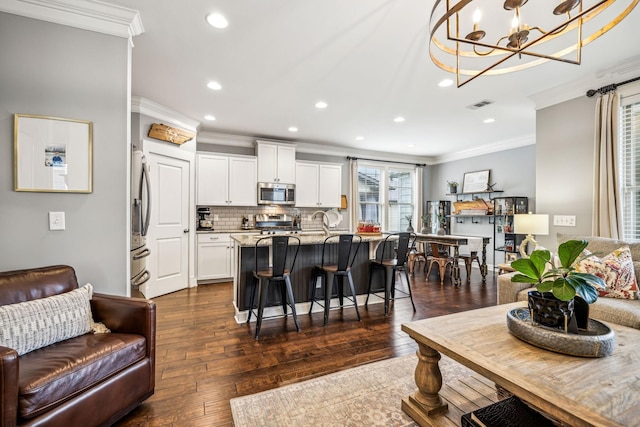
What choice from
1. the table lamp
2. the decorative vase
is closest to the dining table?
the table lamp

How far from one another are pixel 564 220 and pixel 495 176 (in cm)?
312

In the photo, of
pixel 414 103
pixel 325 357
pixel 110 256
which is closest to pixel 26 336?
pixel 110 256

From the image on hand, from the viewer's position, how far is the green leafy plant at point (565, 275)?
4.40 ft

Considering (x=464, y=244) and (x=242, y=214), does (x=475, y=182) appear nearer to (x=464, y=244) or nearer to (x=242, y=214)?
(x=464, y=244)

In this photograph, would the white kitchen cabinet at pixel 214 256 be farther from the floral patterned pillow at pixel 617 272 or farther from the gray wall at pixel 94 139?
the floral patterned pillow at pixel 617 272

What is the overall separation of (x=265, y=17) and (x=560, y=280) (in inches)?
102

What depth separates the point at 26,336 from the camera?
151 cm

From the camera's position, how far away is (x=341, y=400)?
73.4 inches

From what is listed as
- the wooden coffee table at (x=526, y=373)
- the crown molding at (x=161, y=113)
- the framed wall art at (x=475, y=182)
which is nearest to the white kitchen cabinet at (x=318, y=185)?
the crown molding at (x=161, y=113)

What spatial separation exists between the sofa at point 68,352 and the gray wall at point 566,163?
14.4ft

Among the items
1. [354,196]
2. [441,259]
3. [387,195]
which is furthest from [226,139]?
[441,259]

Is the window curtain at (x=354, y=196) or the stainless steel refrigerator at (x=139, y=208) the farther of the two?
the window curtain at (x=354, y=196)

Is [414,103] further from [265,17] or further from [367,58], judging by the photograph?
[265,17]

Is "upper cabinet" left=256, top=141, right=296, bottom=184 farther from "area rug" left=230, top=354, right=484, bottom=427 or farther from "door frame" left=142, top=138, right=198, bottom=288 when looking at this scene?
"area rug" left=230, top=354, right=484, bottom=427
